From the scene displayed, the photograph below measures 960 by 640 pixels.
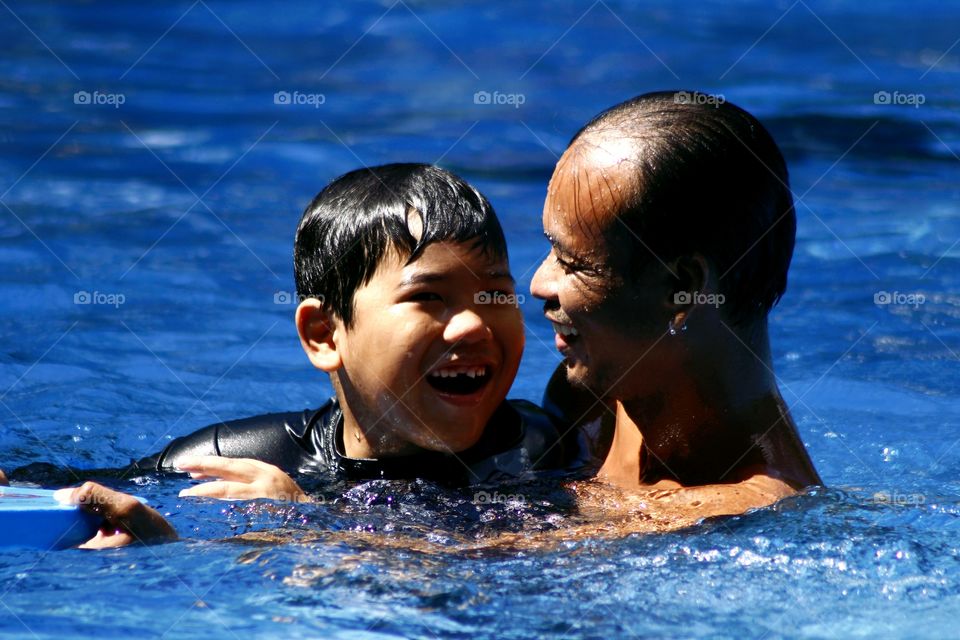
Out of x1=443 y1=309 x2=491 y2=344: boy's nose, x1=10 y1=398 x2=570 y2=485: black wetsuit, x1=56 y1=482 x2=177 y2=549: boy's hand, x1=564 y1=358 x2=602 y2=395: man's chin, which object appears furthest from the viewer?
x1=10 y1=398 x2=570 y2=485: black wetsuit

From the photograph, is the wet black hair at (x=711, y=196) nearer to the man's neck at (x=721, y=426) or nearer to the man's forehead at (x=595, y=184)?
the man's forehead at (x=595, y=184)

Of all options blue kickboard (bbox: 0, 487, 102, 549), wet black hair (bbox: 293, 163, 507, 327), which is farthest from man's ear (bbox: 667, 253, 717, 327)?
blue kickboard (bbox: 0, 487, 102, 549)

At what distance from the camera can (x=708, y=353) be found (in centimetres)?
354

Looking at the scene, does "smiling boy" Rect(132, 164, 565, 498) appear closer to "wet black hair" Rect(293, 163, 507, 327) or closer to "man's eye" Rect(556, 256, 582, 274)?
"wet black hair" Rect(293, 163, 507, 327)

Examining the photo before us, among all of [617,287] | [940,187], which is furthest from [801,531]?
[940,187]

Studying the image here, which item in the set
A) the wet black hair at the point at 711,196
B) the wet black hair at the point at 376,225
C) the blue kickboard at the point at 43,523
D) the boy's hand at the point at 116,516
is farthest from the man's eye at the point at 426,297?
the blue kickboard at the point at 43,523

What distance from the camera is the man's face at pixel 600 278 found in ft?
11.4

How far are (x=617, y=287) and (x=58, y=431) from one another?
2.87m

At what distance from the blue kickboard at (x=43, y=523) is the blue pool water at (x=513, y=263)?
83 millimetres

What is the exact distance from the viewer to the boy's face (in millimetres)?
3889

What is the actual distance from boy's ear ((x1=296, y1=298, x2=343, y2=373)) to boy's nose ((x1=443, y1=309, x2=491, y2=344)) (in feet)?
1.58

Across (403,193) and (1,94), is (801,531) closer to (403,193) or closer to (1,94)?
(403,193)

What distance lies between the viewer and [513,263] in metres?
7.38

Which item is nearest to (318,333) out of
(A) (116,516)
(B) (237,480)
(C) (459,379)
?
(C) (459,379)
